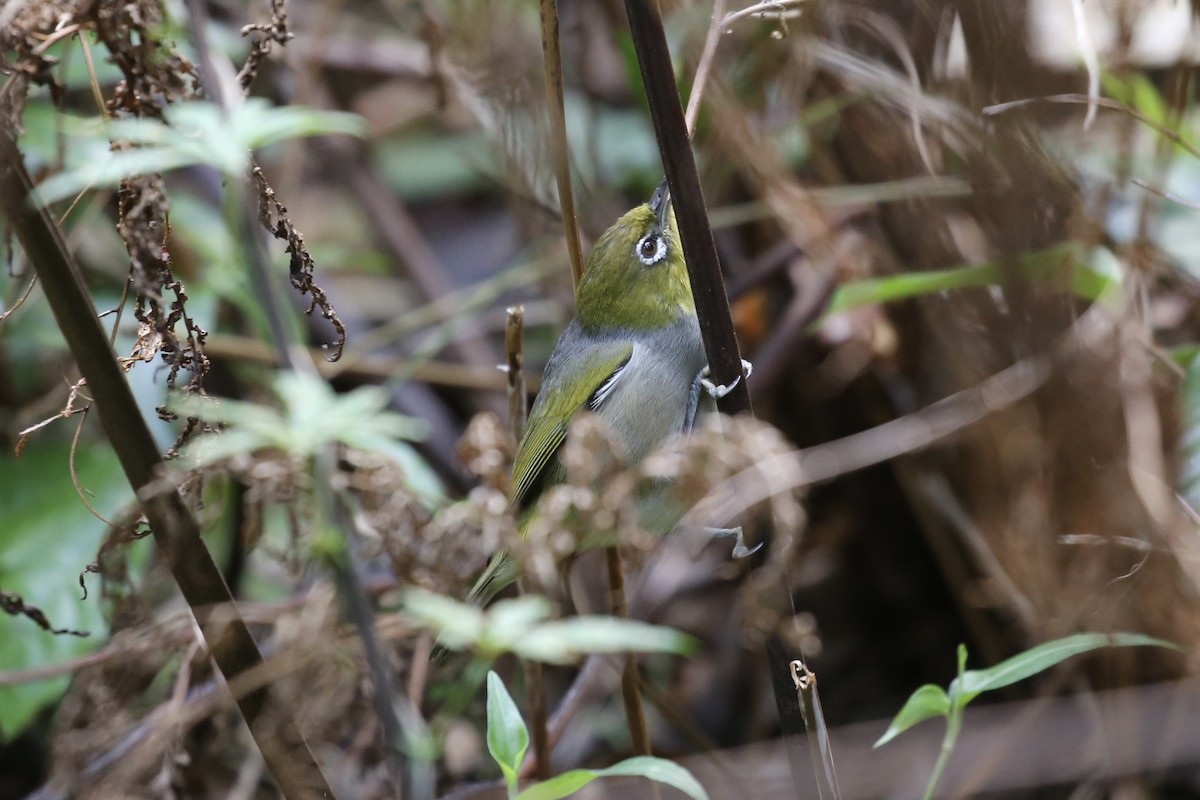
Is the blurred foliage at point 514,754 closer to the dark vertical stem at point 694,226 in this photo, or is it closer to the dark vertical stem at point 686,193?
the dark vertical stem at point 694,226

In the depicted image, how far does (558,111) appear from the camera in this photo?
2.05m

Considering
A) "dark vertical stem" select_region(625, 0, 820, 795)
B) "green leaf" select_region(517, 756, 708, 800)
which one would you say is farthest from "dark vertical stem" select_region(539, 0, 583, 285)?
"green leaf" select_region(517, 756, 708, 800)

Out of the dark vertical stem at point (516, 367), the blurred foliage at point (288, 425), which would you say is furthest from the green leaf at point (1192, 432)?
the blurred foliage at point (288, 425)

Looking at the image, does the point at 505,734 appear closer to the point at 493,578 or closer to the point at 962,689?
the point at 962,689

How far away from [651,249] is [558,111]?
0.89 m

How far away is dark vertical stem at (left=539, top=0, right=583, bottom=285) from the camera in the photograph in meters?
1.91

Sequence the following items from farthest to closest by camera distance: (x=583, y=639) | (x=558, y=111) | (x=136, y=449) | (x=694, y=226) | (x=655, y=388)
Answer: (x=655, y=388), (x=558, y=111), (x=583, y=639), (x=694, y=226), (x=136, y=449)

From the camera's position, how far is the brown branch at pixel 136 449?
140cm

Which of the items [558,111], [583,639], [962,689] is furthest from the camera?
[558,111]

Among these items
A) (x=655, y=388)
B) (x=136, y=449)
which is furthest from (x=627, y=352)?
(x=136, y=449)

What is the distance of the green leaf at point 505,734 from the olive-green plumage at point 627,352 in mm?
1022

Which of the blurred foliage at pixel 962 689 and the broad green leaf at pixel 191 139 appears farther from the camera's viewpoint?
the blurred foliage at pixel 962 689

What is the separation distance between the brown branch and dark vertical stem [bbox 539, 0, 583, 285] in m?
0.89

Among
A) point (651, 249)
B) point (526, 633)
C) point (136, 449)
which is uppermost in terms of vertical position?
point (651, 249)
